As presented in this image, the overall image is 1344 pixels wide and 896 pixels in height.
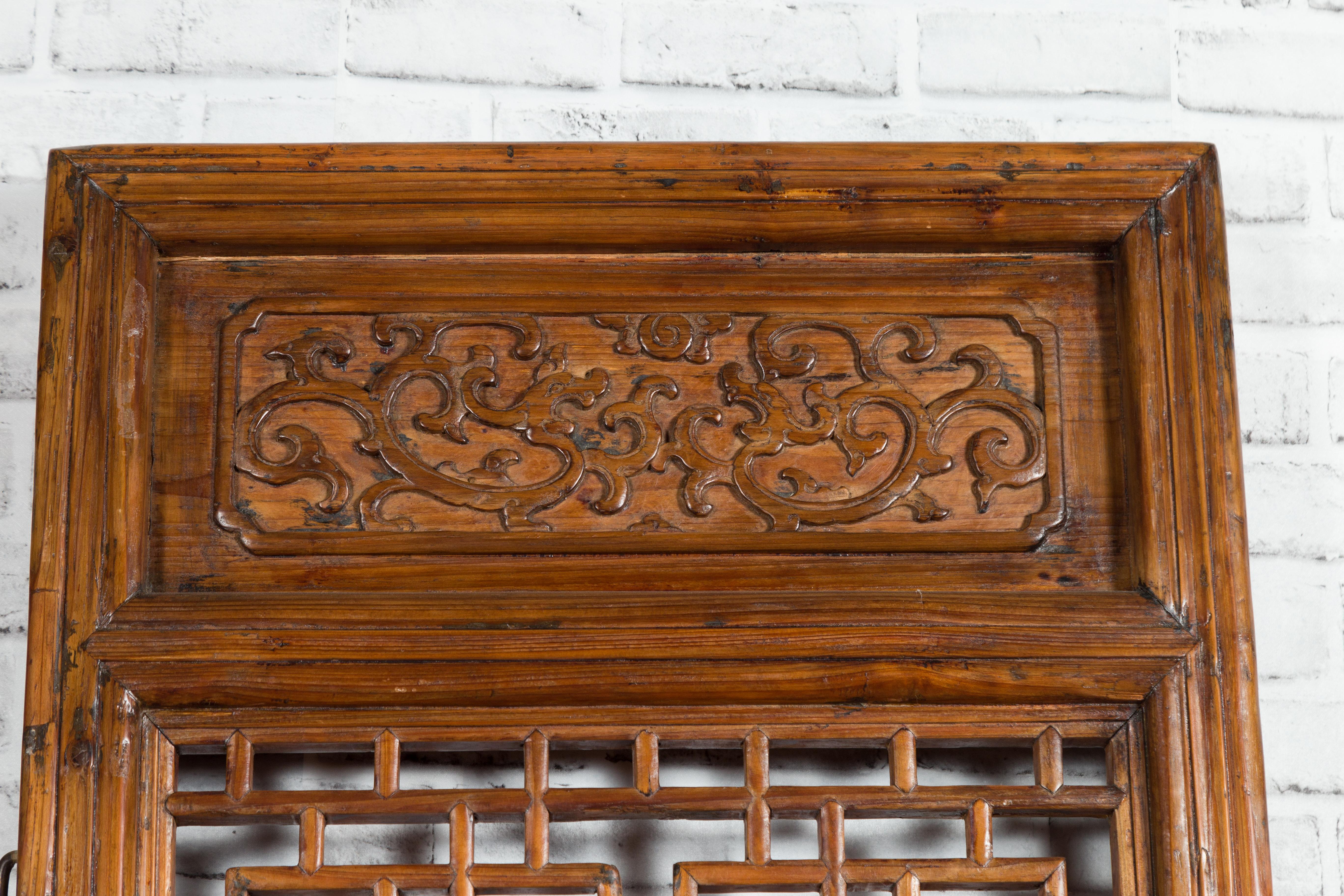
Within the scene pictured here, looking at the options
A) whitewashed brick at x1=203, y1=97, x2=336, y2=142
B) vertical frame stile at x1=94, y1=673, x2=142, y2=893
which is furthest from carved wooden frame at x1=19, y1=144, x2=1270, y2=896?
whitewashed brick at x1=203, y1=97, x2=336, y2=142

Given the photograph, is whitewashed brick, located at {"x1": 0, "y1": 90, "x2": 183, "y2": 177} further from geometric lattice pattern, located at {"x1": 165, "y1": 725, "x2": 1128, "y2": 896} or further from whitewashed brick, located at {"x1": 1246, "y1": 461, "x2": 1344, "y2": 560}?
whitewashed brick, located at {"x1": 1246, "y1": 461, "x2": 1344, "y2": 560}

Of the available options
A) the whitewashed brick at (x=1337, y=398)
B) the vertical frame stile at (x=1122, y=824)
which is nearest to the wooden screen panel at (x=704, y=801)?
the vertical frame stile at (x=1122, y=824)

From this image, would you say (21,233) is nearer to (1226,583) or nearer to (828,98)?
(828,98)

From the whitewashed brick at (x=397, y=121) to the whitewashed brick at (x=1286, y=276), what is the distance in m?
0.74

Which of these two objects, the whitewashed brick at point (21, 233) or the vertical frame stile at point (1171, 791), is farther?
the whitewashed brick at point (21, 233)

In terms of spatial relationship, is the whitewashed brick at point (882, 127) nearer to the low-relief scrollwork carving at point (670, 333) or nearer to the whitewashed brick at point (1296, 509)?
the low-relief scrollwork carving at point (670, 333)

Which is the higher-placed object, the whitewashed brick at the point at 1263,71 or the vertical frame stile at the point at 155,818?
the whitewashed brick at the point at 1263,71

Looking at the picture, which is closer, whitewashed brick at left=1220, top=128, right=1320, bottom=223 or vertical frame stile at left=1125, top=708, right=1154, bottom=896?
vertical frame stile at left=1125, top=708, right=1154, bottom=896

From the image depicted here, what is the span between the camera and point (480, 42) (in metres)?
1.01

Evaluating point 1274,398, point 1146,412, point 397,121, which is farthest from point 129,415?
point 1274,398

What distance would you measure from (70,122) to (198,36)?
14cm

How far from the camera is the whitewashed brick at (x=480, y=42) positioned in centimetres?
100

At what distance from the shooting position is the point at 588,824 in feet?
3.09

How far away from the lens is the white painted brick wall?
0.97 m
